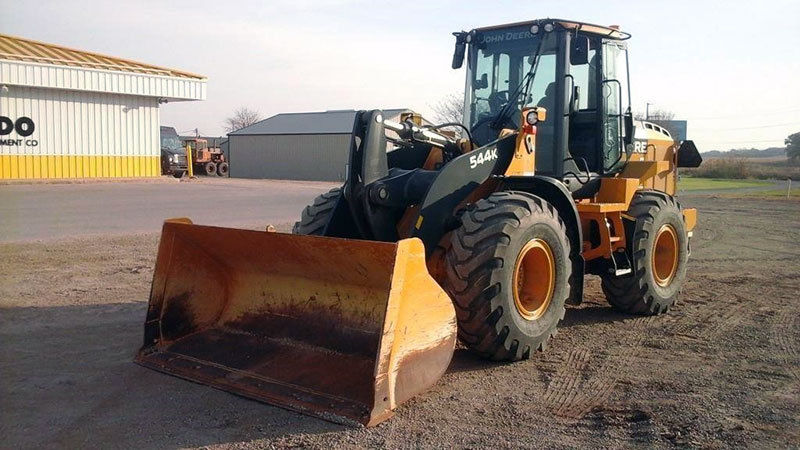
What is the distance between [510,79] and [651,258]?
2256mm

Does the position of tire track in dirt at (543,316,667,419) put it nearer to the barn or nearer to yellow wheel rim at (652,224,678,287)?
yellow wheel rim at (652,224,678,287)

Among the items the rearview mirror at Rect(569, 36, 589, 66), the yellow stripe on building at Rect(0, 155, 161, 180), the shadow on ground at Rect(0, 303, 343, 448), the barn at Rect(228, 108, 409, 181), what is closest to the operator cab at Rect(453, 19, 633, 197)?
the rearview mirror at Rect(569, 36, 589, 66)

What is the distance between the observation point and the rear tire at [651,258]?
711cm

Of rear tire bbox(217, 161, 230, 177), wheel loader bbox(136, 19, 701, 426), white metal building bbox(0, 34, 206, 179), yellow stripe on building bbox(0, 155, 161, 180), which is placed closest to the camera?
wheel loader bbox(136, 19, 701, 426)

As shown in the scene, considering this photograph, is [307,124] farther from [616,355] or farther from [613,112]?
[616,355]

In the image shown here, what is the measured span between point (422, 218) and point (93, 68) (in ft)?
80.4

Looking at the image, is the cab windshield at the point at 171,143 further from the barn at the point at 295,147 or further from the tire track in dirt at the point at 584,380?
the tire track in dirt at the point at 584,380

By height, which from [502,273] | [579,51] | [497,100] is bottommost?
[502,273]

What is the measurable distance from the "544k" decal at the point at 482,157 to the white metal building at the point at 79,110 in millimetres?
23129

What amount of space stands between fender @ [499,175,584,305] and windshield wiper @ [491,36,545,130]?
0.97 m

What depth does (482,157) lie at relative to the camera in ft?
19.2

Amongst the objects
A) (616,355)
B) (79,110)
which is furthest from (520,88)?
(79,110)

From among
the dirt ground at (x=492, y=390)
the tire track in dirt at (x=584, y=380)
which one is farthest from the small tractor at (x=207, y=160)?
the tire track in dirt at (x=584, y=380)

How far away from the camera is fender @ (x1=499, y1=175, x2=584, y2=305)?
19.8ft
